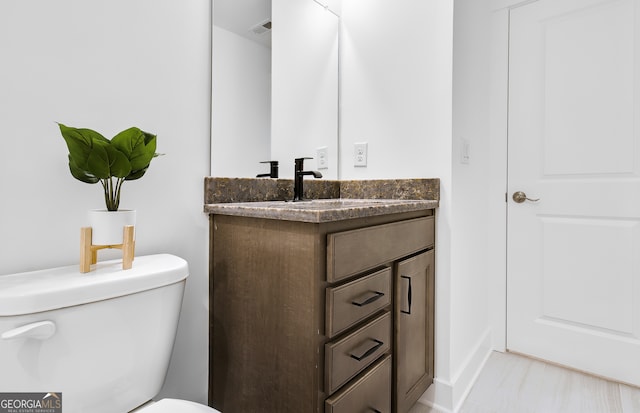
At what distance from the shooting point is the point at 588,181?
173cm

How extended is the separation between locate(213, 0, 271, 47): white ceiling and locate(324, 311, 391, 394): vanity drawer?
118 centimetres

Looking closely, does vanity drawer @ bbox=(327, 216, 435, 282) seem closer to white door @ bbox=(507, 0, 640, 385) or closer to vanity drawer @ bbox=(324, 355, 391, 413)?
vanity drawer @ bbox=(324, 355, 391, 413)

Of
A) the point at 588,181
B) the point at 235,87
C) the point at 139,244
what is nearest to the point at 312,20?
the point at 235,87

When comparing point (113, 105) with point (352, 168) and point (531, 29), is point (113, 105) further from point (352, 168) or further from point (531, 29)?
point (531, 29)

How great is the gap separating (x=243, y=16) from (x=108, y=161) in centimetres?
86

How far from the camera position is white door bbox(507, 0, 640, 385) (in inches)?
64.8

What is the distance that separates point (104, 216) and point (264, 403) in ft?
2.27

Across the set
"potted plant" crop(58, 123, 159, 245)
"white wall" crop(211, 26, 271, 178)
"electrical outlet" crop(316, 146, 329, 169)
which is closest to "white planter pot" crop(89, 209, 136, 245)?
"potted plant" crop(58, 123, 159, 245)

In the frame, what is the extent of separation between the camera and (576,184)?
177cm

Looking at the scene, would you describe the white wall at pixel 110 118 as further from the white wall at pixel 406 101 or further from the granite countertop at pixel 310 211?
the white wall at pixel 406 101

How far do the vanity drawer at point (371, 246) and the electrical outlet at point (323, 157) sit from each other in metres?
0.63

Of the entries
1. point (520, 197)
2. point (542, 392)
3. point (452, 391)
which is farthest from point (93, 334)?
point (520, 197)

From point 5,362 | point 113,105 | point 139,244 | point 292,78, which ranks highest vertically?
point 292,78

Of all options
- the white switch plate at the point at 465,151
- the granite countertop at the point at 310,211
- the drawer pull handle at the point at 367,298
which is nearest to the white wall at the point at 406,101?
the white switch plate at the point at 465,151
